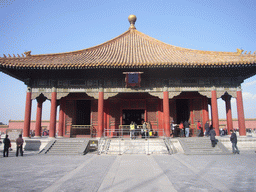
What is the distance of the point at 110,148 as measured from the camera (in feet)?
Answer: 37.0

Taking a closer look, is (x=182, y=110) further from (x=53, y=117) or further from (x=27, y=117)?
(x=27, y=117)

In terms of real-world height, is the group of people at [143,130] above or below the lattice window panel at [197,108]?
below

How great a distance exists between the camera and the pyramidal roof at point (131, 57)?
11.7m

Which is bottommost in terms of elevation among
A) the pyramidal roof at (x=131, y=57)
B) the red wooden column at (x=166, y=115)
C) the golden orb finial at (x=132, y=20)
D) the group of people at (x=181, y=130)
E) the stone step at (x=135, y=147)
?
the stone step at (x=135, y=147)

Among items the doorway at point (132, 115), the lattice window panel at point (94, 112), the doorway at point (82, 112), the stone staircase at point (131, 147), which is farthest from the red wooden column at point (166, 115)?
the doorway at point (82, 112)

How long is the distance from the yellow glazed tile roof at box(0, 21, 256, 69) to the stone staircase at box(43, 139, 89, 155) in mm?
4730

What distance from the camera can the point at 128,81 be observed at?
12656 mm

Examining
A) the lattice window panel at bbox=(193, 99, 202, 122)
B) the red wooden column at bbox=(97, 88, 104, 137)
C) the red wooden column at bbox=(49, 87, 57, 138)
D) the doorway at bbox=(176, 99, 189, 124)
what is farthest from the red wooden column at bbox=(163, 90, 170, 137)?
the red wooden column at bbox=(49, 87, 57, 138)

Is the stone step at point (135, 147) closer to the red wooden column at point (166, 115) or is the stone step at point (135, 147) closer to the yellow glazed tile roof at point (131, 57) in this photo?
the red wooden column at point (166, 115)

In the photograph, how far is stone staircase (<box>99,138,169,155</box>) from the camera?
10.8 m

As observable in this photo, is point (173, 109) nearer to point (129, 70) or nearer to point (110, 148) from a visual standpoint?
point (129, 70)

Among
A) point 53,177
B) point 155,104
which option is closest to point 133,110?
point 155,104

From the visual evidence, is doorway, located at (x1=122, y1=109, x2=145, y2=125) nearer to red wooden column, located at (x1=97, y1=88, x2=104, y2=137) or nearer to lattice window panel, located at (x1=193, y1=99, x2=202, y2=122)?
red wooden column, located at (x1=97, y1=88, x2=104, y2=137)

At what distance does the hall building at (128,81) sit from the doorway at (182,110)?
15cm
